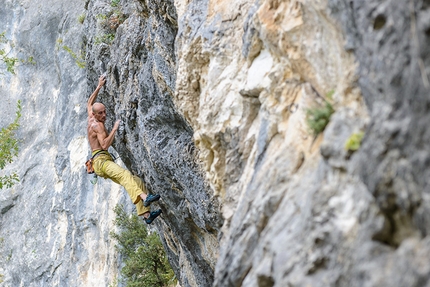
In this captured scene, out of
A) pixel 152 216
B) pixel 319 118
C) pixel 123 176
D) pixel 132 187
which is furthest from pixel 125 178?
pixel 319 118

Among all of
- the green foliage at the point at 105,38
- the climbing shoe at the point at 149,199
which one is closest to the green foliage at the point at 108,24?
the green foliage at the point at 105,38

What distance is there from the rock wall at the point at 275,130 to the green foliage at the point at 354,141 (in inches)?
1.8

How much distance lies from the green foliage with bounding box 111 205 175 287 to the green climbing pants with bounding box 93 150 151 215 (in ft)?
18.1

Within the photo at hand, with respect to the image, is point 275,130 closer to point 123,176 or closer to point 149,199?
point 149,199

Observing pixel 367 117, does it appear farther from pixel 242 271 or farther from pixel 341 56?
pixel 242 271

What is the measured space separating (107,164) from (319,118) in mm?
7451

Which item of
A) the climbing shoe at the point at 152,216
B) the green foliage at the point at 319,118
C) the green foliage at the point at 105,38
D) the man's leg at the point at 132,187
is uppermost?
the green foliage at the point at 105,38

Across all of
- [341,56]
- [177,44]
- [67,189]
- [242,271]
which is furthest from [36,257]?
[341,56]

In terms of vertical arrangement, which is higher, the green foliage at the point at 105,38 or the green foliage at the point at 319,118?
the green foliage at the point at 105,38

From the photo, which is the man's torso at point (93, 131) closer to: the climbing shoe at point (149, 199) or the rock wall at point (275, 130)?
the rock wall at point (275, 130)

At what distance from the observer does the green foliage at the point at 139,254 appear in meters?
16.9

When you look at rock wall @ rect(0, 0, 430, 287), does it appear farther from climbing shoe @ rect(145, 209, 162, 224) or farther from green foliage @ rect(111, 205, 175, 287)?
green foliage @ rect(111, 205, 175, 287)

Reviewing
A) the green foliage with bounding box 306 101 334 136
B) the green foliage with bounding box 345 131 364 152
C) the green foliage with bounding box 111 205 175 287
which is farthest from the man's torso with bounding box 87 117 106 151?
the green foliage with bounding box 345 131 364 152

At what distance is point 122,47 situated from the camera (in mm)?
12016
